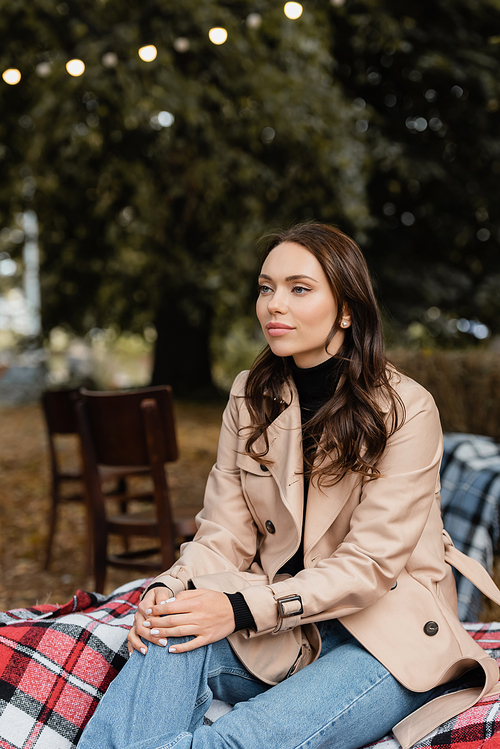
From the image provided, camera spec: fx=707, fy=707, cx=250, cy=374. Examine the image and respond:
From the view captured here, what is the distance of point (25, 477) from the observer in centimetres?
721

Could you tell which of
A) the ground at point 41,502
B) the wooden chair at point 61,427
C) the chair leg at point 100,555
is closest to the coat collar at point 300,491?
the ground at point 41,502

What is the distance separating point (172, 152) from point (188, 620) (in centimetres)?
680

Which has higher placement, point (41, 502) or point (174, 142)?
point (174, 142)

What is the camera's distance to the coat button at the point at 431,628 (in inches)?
69.7

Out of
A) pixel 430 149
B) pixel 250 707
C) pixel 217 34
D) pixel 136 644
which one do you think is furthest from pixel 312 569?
pixel 430 149

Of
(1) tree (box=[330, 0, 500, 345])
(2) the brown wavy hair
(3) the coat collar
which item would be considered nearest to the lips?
(2) the brown wavy hair

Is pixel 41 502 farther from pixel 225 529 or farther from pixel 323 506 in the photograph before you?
pixel 323 506

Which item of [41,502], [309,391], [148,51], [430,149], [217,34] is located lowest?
[41,502]

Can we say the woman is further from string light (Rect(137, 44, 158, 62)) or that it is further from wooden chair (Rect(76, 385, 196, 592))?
string light (Rect(137, 44, 158, 62))

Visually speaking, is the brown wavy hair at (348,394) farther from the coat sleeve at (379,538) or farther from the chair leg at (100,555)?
the chair leg at (100,555)

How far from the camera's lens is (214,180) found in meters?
7.59

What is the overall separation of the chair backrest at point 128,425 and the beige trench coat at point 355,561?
1130 mm

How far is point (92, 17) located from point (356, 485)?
20.1 ft

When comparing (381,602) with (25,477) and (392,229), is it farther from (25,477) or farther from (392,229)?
(392,229)
